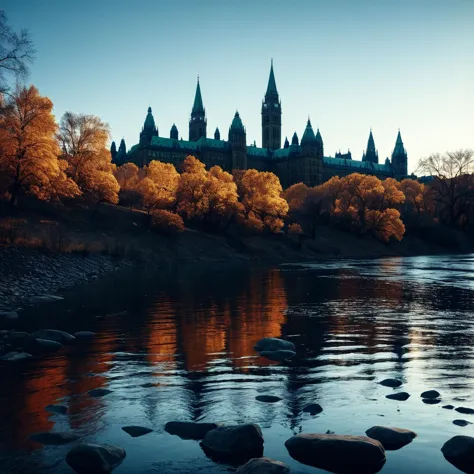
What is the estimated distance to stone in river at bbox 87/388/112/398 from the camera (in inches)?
520

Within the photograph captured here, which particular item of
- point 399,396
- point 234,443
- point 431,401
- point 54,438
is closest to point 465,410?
point 431,401

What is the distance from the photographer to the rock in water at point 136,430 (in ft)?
35.4

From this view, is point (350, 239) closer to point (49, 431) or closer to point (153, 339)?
point (153, 339)

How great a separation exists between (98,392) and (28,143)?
169 ft

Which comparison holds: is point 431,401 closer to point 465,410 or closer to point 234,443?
point 465,410

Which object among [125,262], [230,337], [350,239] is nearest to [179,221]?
[125,262]

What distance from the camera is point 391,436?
10.4 m

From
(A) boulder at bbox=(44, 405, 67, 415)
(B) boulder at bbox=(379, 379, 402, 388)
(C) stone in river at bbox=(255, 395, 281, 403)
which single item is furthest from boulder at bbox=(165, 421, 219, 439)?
(B) boulder at bbox=(379, 379, 402, 388)

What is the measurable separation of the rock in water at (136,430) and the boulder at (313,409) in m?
3.80

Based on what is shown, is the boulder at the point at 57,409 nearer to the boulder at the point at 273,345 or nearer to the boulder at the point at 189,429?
the boulder at the point at 189,429

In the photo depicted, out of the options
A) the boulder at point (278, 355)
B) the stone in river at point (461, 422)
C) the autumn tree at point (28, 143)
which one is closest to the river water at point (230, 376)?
the stone in river at point (461, 422)

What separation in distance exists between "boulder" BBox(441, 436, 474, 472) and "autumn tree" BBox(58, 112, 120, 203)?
70.9 meters

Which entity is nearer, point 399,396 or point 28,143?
point 399,396

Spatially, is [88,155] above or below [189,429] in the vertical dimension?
above
